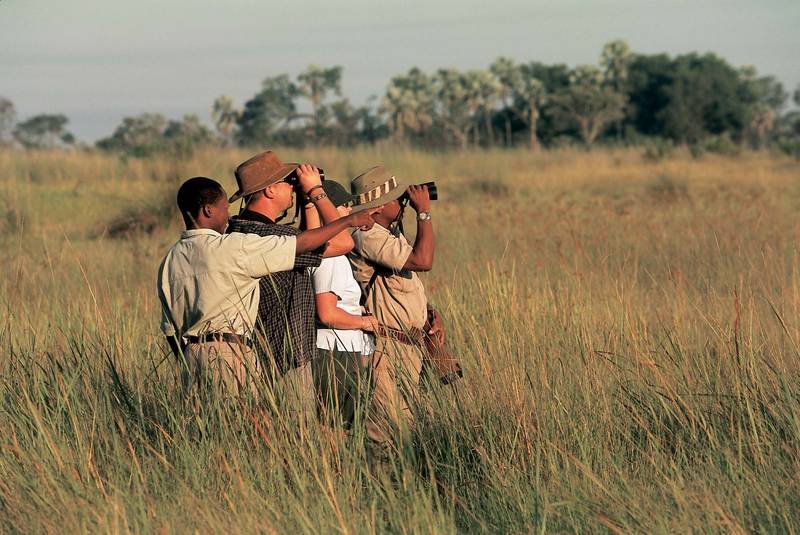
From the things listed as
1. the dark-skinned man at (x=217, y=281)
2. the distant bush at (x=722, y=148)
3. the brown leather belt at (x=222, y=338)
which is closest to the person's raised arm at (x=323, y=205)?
the dark-skinned man at (x=217, y=281)

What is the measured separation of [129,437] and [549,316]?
228cm

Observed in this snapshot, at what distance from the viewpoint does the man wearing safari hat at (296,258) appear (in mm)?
4031

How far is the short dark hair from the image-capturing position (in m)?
3.95

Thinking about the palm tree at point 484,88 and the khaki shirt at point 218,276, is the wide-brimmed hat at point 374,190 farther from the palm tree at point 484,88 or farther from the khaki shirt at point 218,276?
the palm tree at point 484,88

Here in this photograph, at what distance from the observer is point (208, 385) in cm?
389

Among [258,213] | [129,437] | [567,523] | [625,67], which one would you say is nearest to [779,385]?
[567,523]

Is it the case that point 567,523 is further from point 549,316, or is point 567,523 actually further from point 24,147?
point 24,147

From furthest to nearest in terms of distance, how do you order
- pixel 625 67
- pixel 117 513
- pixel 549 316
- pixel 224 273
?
pixel 625 67, pixel 549 316, pixel 224 273, pixel 117 513

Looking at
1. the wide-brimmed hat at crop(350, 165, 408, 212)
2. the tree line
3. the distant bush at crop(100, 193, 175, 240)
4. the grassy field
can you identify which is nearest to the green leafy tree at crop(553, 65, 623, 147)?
the tree line

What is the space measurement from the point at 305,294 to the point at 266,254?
41 centimetres

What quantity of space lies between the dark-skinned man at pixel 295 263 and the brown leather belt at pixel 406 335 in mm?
373

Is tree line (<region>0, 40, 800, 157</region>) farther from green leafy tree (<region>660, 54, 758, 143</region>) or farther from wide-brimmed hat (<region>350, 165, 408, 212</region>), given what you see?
wide-brimmed hat (<region>350, 165, 408, 212</region>)

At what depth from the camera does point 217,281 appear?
3852 mm

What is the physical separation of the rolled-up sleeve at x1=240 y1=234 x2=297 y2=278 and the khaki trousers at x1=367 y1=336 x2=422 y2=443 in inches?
21.3
